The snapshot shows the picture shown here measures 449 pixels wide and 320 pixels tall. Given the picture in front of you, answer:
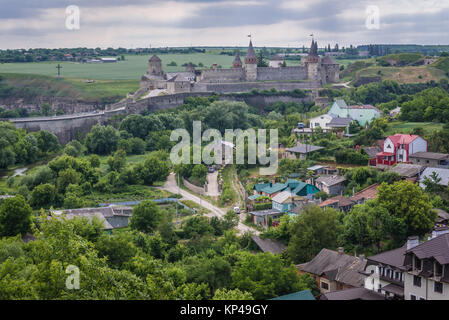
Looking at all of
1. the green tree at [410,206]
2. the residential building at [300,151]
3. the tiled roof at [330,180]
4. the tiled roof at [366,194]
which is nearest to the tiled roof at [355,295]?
the green tree at [410,206]

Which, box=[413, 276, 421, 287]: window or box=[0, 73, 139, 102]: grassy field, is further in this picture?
box=[0, 73, 139, 102]: grassy field

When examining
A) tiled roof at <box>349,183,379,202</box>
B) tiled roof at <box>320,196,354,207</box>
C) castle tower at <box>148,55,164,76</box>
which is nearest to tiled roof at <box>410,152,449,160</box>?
tiled roof at <box>349,183,379,202</box>

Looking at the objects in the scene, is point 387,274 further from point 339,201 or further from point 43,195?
point 43,195

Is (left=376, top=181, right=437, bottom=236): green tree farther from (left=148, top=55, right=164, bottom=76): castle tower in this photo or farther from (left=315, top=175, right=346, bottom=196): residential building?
(left=148, top=55, right=164, bottom=76): castle tower

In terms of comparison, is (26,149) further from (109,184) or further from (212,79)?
(212,79)

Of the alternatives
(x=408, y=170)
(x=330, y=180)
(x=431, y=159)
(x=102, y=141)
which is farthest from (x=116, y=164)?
(x=431, y=159)

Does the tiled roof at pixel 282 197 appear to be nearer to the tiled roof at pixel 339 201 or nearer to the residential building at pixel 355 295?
the tiled roof at pixel 339 201
